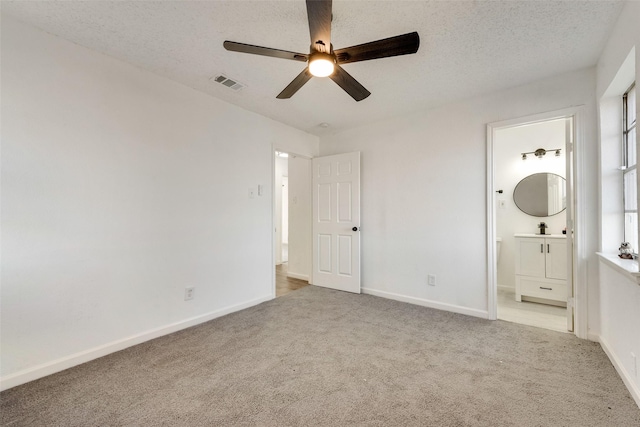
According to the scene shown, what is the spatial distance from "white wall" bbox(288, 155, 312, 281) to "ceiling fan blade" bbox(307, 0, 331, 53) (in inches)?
110

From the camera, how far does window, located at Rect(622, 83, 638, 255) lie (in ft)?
6.49

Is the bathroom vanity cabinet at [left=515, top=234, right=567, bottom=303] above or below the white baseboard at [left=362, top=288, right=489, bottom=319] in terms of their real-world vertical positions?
above

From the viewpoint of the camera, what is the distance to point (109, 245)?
2203 millimetres

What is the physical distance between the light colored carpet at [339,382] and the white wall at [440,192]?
0.68 m

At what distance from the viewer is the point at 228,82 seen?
2.62 metres

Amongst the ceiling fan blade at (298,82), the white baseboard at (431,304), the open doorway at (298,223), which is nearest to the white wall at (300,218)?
the open doorway at (298,223)

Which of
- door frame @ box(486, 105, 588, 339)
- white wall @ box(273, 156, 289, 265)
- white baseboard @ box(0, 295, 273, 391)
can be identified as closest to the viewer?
white baseboard @ box(0, 295, 273, 391)

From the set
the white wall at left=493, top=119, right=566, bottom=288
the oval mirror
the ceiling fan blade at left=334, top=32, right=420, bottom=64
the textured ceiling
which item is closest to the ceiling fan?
the ceiling fan blade at left=334, top=32, right=420, bottom=64

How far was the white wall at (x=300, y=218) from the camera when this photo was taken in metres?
4.53

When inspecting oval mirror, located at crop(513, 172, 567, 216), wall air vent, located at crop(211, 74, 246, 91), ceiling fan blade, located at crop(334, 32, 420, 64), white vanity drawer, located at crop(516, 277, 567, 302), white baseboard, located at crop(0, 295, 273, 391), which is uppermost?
wall air vent, located at crop(211, 74, 246, 91)

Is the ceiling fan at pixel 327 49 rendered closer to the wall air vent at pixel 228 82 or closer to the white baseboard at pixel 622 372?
the wall air vent at pixel 228 82

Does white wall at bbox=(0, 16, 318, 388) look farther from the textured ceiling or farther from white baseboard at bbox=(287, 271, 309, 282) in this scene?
white baseboard at bbox=(287, 271, 309, 282)

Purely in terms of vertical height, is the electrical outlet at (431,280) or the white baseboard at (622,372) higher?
the electrical outlet at (431,280)

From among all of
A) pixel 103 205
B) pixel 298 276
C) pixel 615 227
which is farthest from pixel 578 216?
pixel 103 205
